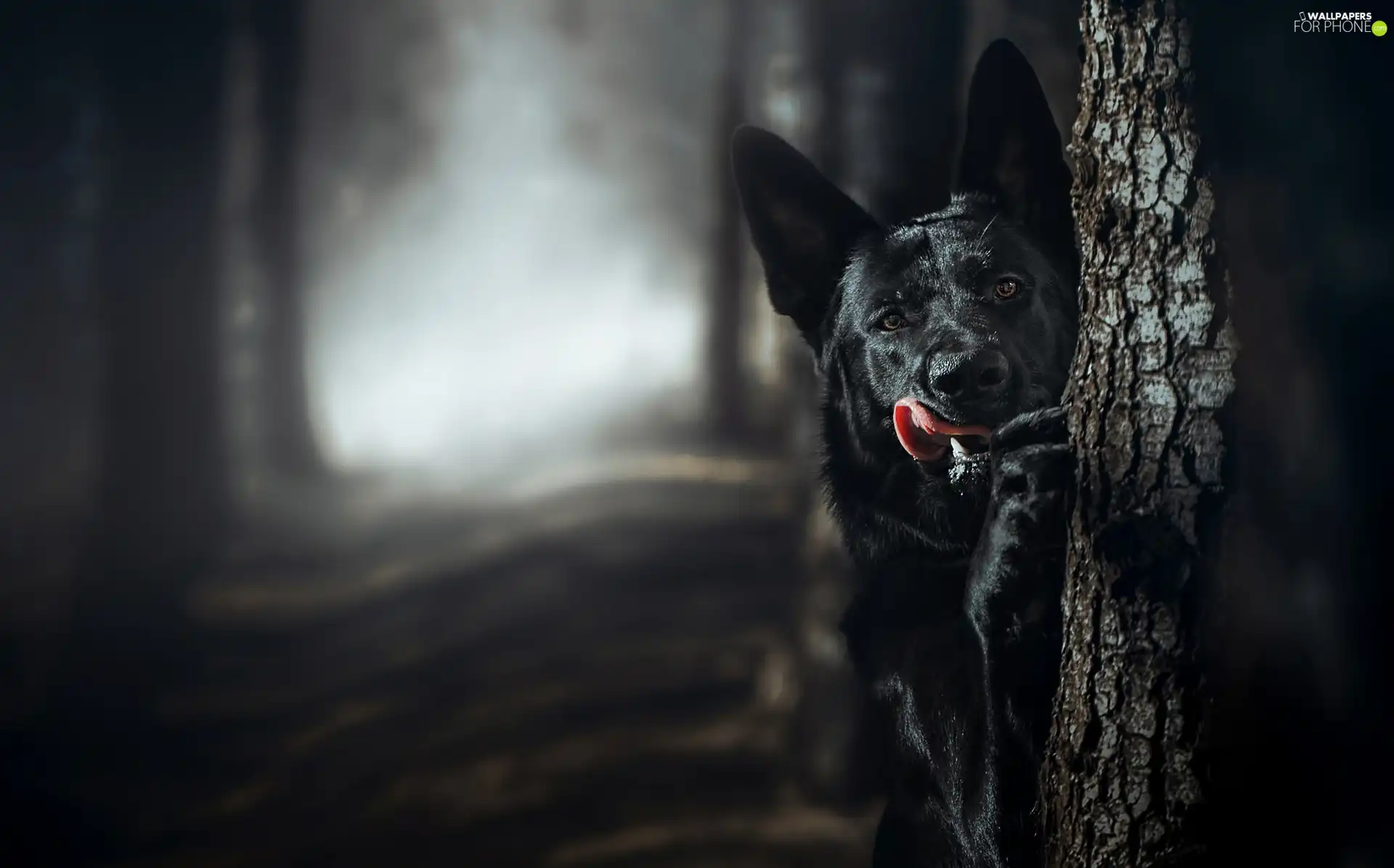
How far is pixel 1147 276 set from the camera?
5.23 feet

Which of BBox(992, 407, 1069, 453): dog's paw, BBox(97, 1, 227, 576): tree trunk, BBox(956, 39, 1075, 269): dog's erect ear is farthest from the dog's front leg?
BBox(97, 1, 227, 576): tree trunk

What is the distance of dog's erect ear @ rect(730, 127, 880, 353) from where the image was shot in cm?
223

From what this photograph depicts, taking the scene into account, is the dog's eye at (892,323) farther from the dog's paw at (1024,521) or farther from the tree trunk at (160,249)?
the tree trunk at (160,249)

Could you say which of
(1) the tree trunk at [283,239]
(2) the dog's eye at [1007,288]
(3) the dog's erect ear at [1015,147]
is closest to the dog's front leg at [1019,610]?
(2) the dog's eye at [1007,288]

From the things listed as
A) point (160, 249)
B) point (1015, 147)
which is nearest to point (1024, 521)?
point (1015, 147)

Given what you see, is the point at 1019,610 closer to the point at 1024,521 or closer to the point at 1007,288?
the point at 1024,521

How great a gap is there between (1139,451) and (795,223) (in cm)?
98

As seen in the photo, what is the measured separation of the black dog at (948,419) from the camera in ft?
6.14

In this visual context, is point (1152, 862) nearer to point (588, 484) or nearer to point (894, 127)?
point (588, 484)

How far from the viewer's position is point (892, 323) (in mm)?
2121

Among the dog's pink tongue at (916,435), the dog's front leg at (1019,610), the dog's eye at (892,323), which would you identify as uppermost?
the dog's eye at (892,323)

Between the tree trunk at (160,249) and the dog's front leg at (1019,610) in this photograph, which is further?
the tree trunk at (160,249)

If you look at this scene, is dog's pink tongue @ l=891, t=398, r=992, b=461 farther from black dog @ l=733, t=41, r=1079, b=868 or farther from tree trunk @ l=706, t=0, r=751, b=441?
tree trunk @ l=706, t=0, r=751, b=441

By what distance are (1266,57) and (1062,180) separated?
40 centimetres
